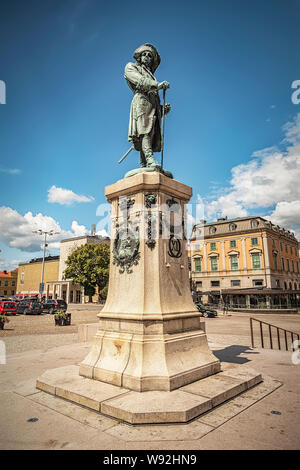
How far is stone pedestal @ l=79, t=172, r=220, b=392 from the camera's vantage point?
4543mm

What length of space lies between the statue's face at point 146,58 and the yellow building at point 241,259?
35525 millimetres

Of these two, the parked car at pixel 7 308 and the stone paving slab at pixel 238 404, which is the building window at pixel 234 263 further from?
the stone paving slab at pixel 238 404

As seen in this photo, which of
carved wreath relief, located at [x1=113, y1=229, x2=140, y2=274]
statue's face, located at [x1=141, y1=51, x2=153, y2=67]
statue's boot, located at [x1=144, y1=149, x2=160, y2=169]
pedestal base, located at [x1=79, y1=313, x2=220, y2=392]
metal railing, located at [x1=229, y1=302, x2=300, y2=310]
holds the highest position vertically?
statue's face, located at [x1=141, y1=51, x2=153, y2=67]

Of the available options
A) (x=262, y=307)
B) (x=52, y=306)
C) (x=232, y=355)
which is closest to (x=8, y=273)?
(x=52, y=306)

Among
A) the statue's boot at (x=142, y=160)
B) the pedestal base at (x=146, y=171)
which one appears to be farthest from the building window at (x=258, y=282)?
the statue's boot at (x=142, y=160)

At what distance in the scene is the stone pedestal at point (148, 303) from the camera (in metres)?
4.54

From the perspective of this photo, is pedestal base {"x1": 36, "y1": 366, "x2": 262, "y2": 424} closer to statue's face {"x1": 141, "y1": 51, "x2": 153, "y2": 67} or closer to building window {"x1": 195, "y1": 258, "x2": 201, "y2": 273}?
statue's face {"x1": 141, "y1": 51, "x2": 153, "y2": 67}

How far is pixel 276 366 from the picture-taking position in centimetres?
671

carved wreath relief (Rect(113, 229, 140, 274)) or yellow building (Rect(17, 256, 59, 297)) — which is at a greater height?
yellow building (Rect(17, 256, 59, 297))

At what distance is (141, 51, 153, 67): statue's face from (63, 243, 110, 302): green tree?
43789 mm

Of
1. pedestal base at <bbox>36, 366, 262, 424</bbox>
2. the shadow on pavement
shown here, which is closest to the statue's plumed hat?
pedestal base at <bbox>36, 366, 262, 424</bbox>

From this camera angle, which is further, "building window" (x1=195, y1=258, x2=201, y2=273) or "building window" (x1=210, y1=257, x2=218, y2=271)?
"building window" (x1=195, y1=258, x2=201, y2=273)
